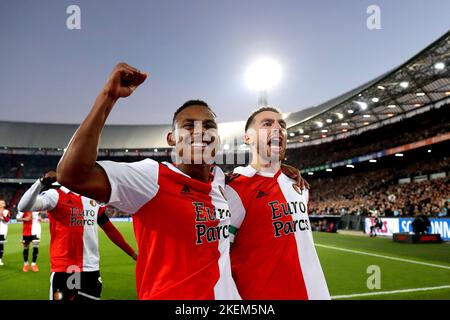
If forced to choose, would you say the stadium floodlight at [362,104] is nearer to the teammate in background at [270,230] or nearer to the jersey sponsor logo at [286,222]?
the teammate in background at [270,230]

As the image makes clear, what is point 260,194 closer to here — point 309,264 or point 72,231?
point 309,264

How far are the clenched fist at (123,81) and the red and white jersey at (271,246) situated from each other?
143cm

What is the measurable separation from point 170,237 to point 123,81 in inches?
34.3

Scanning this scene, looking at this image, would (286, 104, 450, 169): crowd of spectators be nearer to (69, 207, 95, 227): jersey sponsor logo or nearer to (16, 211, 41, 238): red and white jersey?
(16, 211, 41, 238): red and white jersey

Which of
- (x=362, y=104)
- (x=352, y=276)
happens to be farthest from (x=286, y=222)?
(x=362, y=104)

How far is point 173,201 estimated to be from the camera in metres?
2.07

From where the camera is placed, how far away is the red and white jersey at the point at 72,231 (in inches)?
187

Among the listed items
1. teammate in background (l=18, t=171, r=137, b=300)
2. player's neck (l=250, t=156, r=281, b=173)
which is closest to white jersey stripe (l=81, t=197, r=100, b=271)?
teammate in background (l=18, t=171, r=137, b=300)

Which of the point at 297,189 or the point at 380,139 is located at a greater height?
the point at 380,139

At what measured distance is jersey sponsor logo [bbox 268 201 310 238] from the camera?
2.90m

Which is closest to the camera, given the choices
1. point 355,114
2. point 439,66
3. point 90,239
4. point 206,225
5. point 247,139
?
point 206,225

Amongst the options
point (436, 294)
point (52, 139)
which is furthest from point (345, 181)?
point (52, 139)

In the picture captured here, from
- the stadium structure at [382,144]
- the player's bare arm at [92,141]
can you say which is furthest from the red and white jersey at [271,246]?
the stadium structure at [382,144]

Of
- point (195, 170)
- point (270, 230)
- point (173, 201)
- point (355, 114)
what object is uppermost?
point (355, 114)
